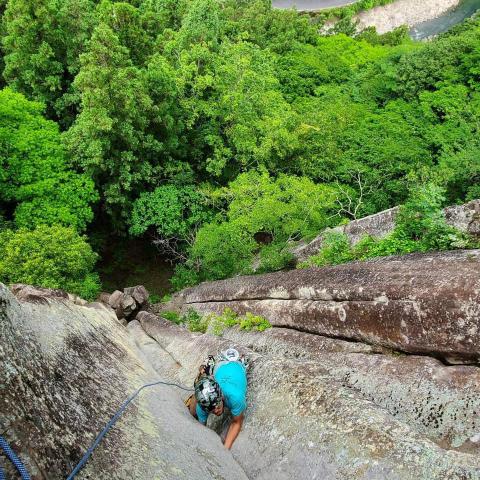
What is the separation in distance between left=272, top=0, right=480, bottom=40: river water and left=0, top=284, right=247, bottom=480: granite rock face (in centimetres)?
5548

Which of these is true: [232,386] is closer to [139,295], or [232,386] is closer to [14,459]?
[14,459]

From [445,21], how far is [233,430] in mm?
61982

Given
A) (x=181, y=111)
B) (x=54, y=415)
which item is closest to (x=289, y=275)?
(x=54, y=415)

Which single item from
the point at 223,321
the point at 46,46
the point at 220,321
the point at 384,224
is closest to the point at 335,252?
the point at 384,224

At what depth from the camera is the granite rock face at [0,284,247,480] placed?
4.16 metres

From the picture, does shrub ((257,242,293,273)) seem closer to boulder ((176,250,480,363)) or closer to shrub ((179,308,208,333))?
shrub ((179,308,208,333))

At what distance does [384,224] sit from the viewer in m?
12.9

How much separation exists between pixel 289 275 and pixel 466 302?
5352 mm

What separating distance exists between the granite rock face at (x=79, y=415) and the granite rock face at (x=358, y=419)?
74 centimetres

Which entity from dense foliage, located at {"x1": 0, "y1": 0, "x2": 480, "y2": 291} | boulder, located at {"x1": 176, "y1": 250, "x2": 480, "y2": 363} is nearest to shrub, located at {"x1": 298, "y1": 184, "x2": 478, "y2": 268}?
boulder, located at {"x1": 176, "y1": 250, "x2": 480, "y2": 363}

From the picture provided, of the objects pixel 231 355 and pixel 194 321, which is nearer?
pixel 231 355

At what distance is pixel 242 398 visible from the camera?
6.54 m

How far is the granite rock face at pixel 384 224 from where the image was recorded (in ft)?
29.7

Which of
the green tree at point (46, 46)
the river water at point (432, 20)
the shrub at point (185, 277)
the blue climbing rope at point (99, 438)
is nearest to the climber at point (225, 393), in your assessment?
the blue climbing rope at point (99, 438)
